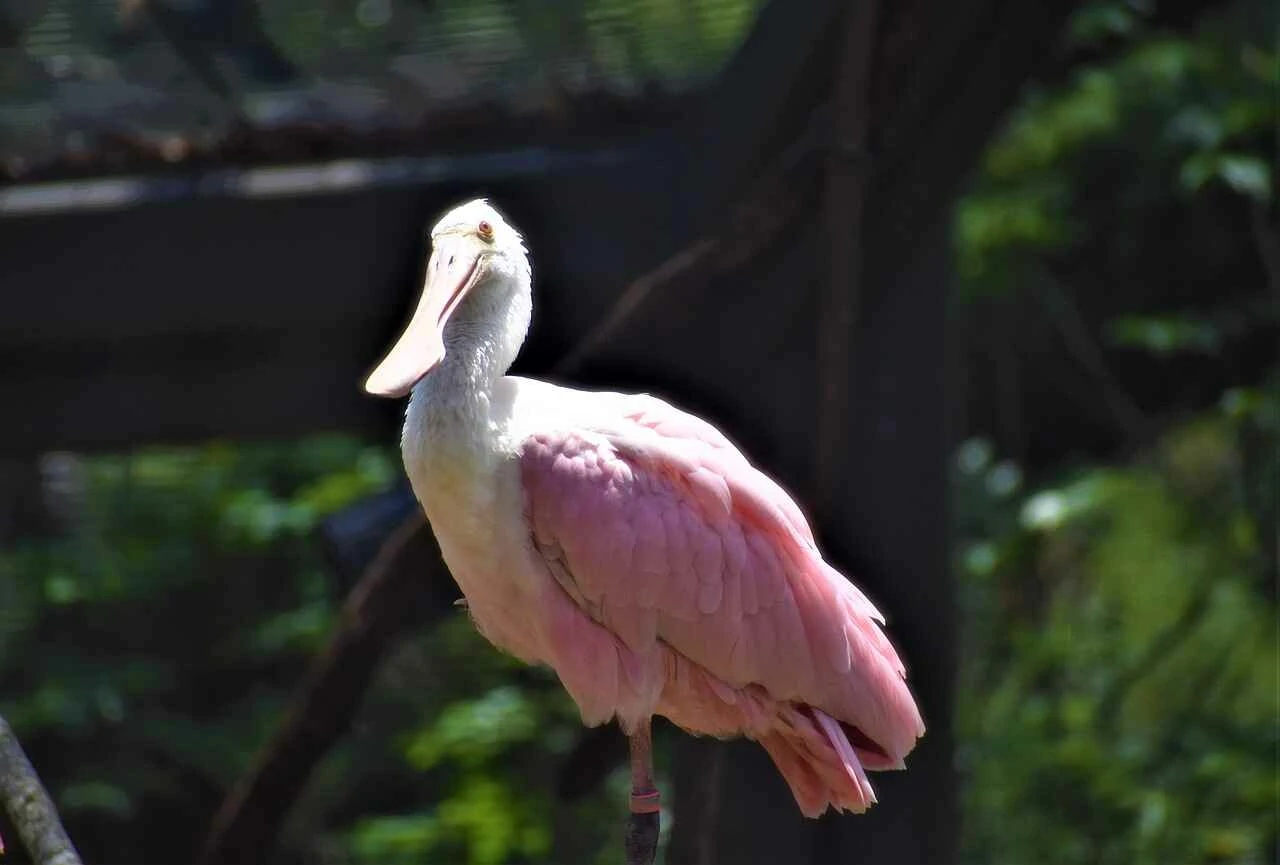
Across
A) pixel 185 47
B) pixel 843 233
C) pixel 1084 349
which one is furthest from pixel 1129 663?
pixel 185 47

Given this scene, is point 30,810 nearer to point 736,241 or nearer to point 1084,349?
point 736,241

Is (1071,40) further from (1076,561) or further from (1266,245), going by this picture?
(1076,561)

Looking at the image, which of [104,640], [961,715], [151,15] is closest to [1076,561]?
[961,715]

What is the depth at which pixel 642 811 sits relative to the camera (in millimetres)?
3174

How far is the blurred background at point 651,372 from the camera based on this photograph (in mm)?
4074

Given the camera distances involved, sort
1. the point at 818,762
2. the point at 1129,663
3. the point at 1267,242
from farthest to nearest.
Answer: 1. the point at 1129,663
2. the point at 1267,242
3. the point at 818,762

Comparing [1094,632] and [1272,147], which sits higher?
[1272,147]

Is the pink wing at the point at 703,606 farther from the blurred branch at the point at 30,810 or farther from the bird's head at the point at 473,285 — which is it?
the blurred branch at the point at 30,810

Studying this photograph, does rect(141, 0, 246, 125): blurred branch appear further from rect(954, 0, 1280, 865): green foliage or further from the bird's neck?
rect(954, 0, 1280, 865): green foliage

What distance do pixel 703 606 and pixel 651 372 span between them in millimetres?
1302

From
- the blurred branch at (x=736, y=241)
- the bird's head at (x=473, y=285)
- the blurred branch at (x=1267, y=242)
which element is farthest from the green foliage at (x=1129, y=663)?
the bird's head at (x=473, y=285)

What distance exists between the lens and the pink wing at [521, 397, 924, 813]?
2.87 meters

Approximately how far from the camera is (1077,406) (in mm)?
6207

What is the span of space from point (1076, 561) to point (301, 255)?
3313 mm
